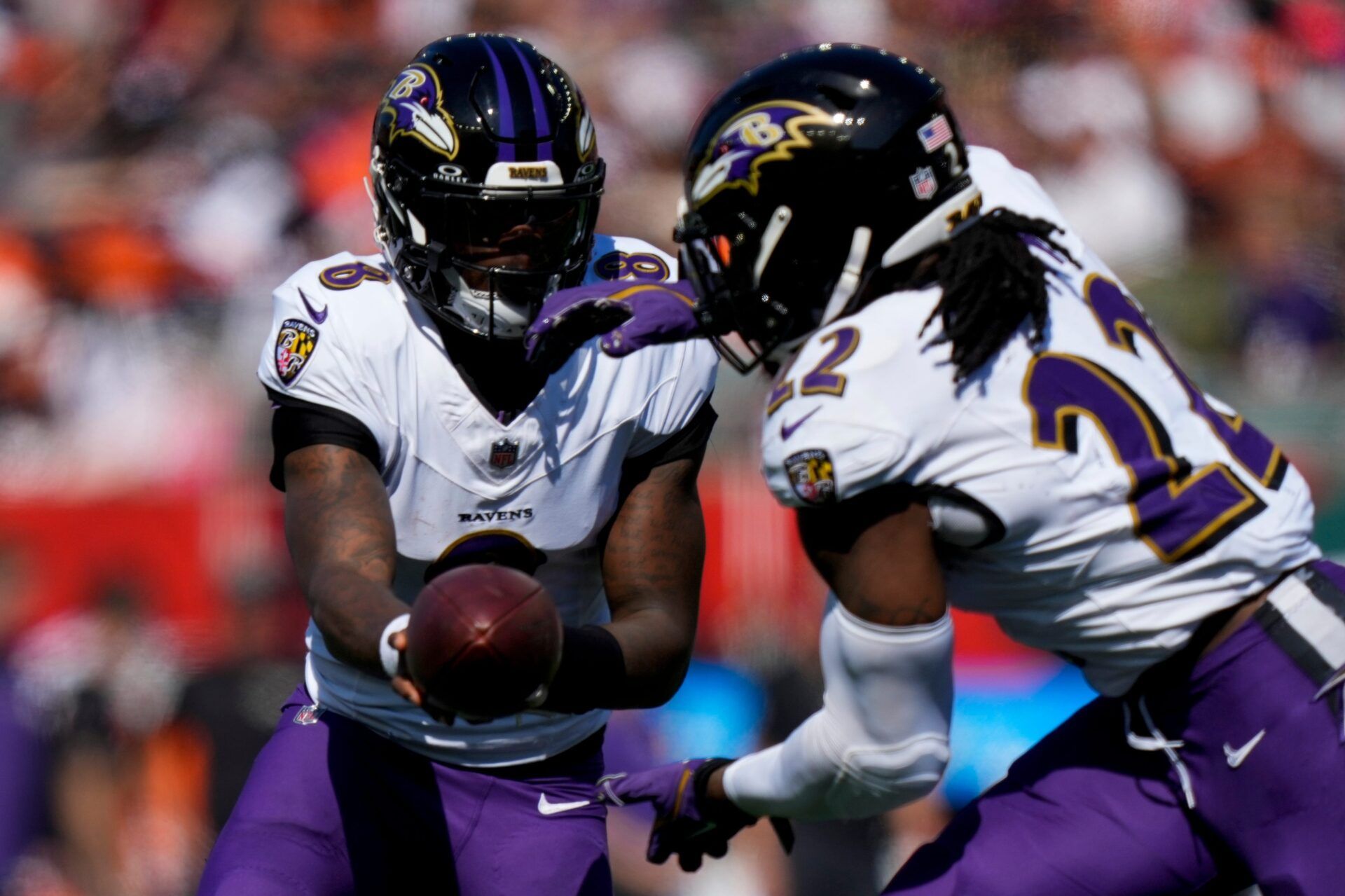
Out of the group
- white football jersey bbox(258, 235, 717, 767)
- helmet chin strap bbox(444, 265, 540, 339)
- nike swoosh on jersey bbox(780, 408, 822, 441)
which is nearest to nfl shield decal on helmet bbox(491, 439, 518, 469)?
white football jersey bbox(258, 235, 717, 767)

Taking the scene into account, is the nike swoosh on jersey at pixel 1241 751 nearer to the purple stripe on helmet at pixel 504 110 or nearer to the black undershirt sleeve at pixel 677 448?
the black undershirt sleeve at pixel 677 448

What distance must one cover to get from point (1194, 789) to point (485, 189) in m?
1.51

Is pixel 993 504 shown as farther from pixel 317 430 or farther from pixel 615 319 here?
pixel 317 430

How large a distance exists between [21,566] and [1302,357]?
4989 millimetres

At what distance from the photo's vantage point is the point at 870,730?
237 cm

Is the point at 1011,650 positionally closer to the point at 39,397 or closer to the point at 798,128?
the point at 798,128

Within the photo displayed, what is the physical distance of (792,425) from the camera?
2.27m

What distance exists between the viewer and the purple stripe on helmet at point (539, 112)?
288 cm

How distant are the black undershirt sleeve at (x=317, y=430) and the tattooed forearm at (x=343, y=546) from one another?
1 centimetres

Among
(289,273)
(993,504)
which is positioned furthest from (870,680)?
(289,273)

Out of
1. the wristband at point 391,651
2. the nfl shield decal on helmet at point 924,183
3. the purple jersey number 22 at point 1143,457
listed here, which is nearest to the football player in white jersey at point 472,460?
the wristband at point 391,651

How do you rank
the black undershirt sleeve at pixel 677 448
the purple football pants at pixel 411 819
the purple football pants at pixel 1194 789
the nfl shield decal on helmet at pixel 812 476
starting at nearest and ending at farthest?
the nfl shield decal on helmet at pixel 812 476 < the purple football pants at pixel 1194 789 < the purple football pants at pixel 411 819 < the black undershirt sleeve at pixel 677 448

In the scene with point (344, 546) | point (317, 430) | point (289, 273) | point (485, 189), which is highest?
point (485, 189)

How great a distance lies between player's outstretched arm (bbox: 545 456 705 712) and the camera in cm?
265
